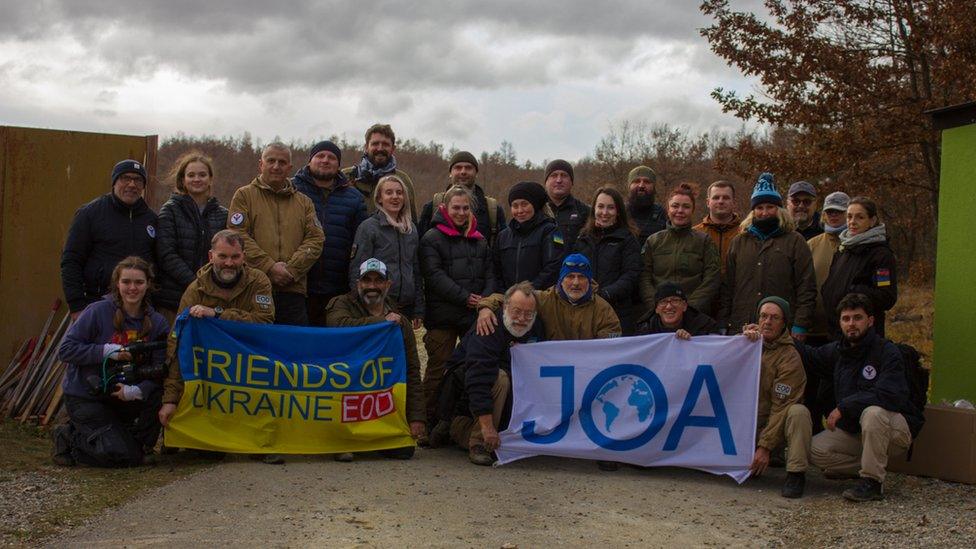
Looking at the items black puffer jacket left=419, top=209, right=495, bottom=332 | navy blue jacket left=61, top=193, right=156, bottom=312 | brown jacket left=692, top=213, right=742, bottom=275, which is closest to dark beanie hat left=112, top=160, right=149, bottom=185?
navy blue jacket left=61, top=193, right=156, bottom=312

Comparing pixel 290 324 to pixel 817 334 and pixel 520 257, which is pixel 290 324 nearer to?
pixel 520 257

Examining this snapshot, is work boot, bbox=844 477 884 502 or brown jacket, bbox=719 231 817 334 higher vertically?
brown jacket, bbox=719 231 817 334

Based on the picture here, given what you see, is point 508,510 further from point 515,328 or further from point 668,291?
point 668,291

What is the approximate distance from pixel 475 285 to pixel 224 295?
2.06 m

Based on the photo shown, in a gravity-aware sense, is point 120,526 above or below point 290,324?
below

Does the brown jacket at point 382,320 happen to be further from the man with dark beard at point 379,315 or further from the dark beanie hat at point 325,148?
the dark beanie hat at point 325,148

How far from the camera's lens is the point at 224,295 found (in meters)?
7.25

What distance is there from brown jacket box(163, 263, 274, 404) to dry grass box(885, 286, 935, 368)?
9.91m

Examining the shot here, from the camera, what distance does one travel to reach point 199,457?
23.8 feet

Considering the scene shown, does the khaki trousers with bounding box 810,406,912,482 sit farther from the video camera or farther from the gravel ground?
the video camera

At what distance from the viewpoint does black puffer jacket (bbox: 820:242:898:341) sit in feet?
24.5

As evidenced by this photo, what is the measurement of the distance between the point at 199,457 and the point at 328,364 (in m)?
1.18

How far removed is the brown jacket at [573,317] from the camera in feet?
24.8

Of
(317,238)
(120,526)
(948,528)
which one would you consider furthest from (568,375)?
(120,526)
